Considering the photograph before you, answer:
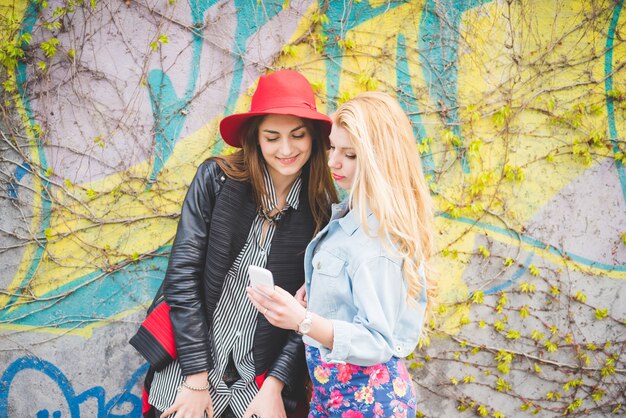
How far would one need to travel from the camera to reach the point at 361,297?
1826 mm

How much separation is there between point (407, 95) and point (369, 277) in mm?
Result: 1761

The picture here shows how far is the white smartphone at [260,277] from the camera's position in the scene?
1.72 m

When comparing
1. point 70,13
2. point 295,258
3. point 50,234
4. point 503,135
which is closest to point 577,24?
point 503,135

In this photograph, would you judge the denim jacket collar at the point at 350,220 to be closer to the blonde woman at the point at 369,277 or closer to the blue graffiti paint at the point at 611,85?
the blonde woman at the point at 369,277

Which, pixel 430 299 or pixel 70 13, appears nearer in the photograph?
pixel 430 299

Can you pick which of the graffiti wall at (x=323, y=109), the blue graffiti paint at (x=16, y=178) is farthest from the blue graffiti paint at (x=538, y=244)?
the blue graffiti paint at (x=16, y=178)

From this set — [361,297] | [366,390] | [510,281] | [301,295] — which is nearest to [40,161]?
[301,295]

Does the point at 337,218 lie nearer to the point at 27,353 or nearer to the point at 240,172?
the point at 240,172

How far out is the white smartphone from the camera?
1721 millimetres

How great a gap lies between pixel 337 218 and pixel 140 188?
1584 mm

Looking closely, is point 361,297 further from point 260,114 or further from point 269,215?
point 260,114

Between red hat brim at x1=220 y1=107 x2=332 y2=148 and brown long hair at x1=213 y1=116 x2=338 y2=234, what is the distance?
27 mm

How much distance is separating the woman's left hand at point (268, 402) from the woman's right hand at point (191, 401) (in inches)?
8.7

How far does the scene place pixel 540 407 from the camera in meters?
3.36
